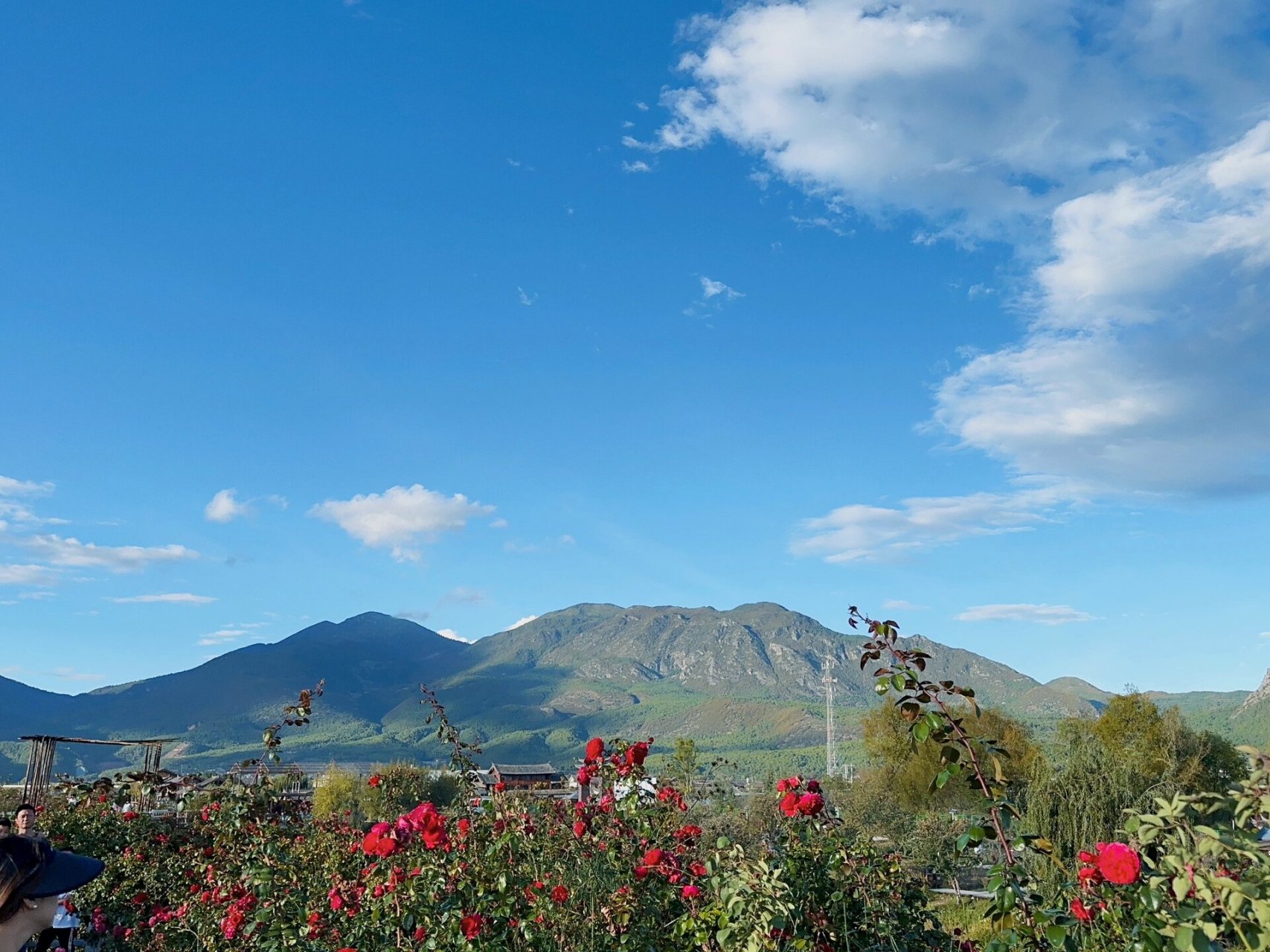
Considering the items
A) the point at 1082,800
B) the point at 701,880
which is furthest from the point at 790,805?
the point at 1082,800

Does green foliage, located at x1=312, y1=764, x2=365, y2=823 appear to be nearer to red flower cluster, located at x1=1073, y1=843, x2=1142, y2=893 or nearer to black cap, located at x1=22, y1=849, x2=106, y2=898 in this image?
black cap, located at x1=22, y1=849, x2=106, y2=898

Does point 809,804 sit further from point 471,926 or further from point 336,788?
point 336,788

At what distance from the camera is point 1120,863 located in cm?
245

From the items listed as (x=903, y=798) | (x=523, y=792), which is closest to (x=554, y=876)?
(x=523, y=792)

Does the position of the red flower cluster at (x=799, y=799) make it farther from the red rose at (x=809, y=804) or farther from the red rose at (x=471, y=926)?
the red rose at (x=471, y=926)

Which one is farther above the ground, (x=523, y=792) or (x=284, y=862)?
(x=523, y=792)

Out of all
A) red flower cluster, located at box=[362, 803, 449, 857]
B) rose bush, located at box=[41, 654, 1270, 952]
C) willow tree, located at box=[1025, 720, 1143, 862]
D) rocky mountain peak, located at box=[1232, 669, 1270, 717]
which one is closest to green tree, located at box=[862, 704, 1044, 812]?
willow tree, located at box=[1025, 720, 1143, 862]

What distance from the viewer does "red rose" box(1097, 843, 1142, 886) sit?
7.97 ft

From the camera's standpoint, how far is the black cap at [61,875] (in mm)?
3340

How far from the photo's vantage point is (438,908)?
13.2ft

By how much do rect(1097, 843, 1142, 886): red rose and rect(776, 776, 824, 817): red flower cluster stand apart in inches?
63.2

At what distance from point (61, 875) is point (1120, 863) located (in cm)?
363

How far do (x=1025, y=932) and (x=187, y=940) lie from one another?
245 inches

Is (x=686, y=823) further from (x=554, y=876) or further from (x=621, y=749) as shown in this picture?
(x=554, y=876)
